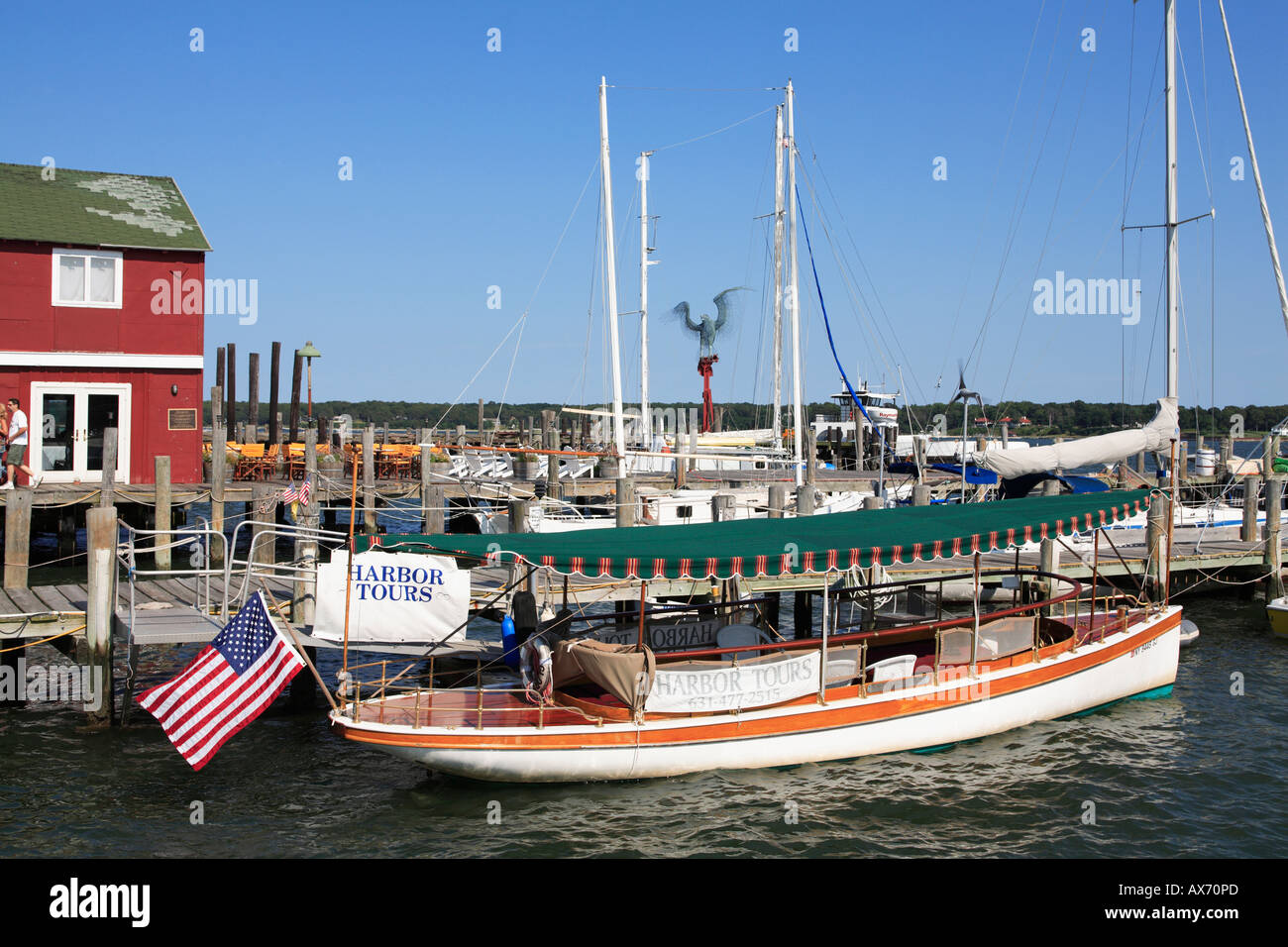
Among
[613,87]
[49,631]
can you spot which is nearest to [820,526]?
[49,631]

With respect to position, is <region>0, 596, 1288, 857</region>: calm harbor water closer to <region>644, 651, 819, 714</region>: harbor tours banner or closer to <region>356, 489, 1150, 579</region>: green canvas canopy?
<region>644, 651, 819, 714</region>: harbor tours banner

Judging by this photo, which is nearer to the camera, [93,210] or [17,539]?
[17,539]

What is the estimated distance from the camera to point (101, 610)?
14977 millimetres

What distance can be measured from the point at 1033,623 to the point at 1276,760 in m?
3.65

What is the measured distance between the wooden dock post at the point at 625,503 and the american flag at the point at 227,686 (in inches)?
394

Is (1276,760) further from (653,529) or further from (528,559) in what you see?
(528,559)

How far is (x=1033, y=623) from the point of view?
1647cm

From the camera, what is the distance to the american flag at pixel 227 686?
12.3 meters

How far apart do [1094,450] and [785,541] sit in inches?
537

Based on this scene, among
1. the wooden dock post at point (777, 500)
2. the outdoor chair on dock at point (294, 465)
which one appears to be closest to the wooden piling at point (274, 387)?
the outdoor chair on dock at point (294, 465)

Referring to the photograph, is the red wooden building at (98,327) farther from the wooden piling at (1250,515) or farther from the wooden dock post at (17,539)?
the wooden piling at (1250,515)

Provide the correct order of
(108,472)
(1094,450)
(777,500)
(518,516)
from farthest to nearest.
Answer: (777,500)
(1094,450)
(518,516)
(108,472)

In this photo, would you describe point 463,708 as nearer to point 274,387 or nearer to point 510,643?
point 510,643

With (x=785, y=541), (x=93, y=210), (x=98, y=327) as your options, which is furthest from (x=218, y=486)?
(x=785, y=541)
